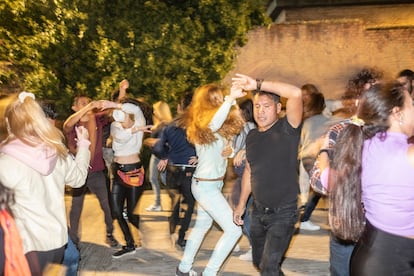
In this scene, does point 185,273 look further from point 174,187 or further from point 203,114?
point 203,114

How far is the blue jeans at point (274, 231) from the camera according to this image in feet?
14.1

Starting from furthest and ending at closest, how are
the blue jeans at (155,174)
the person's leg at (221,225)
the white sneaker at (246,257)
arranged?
1. the blue jeans at (155,174)
2. the white sneaker at (246,257)
3. the person's leg at (221,225)

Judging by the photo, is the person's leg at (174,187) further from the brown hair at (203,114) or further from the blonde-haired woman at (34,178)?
the blonde-haired woman at (34,178)

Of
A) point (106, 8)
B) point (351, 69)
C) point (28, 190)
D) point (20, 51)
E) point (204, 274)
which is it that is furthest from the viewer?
point (351, 69)

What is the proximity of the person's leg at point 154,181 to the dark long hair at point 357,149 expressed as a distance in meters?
5.71

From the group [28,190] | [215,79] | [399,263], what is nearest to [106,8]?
[215,79]

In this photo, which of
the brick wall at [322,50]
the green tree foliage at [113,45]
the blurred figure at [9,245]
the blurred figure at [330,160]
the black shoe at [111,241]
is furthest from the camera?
the brick wall at [322,50]

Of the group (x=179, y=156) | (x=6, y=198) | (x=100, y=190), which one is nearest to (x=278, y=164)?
(x=6, y=198)

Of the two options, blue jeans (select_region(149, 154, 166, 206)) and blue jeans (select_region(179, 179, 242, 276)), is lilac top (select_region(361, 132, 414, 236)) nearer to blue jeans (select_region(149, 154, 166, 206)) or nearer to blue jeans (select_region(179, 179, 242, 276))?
blue jeans (select_region(179, 179, 242, 276))

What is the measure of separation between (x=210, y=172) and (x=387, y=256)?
2.55 meters

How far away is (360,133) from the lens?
3059 mm

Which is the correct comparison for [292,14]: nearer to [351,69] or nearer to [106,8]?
[351,69]

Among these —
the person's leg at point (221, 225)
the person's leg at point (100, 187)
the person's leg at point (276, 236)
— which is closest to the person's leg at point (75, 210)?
the person's leg at point (100, 187)

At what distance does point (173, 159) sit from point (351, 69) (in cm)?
1029
